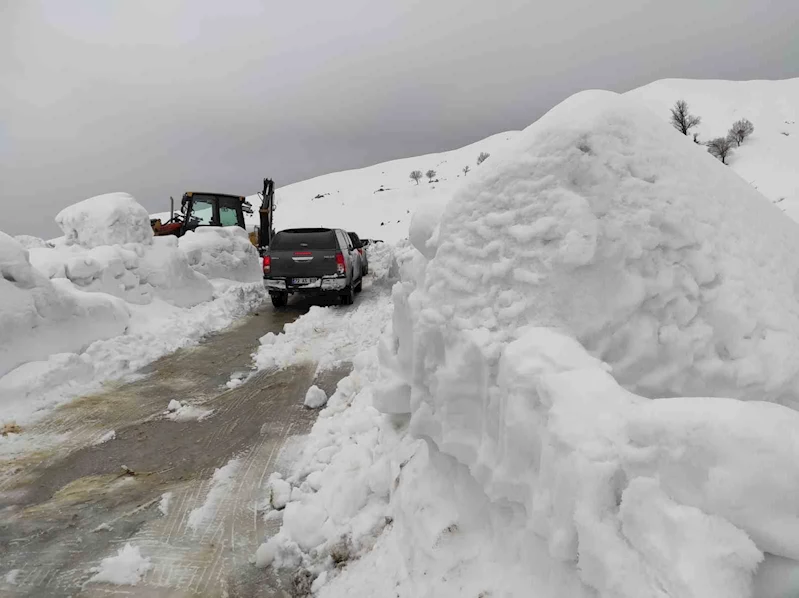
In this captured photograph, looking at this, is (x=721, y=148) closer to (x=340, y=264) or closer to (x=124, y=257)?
(x=340, y=264)

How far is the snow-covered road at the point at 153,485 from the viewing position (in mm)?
3035

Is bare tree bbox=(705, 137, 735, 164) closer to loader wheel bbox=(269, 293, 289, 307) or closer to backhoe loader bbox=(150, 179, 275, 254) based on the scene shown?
backhoe loader bbox=(150, 179, 275, 254)

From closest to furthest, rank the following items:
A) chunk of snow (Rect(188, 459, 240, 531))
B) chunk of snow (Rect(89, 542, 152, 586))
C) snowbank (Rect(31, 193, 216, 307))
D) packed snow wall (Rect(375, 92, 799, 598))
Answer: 1. packed snow wall (Rect(375, 92, 799, 598))
2. chunk of snow (Rect(89, 542, 152, 586))
3. chunk of snow (Rect(188, 459, 240, 531))
4. snowbank (Rect(31, 193, 216, 307))

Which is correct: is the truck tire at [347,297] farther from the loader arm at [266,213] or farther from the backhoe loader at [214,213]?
the loader arm at [266,213]

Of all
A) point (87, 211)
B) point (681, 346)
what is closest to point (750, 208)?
point (681, 346)

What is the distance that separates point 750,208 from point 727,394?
1.36 metres

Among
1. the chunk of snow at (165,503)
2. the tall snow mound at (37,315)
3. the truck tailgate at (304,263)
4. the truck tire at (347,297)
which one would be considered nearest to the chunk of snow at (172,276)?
the truck tailgate at (304,263)

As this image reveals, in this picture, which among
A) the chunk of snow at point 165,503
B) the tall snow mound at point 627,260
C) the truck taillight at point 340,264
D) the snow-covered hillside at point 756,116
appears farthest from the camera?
the snow-covered hillside at point 756,116

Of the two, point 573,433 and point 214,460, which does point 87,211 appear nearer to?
point 214,460

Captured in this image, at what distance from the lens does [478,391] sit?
250 centimetres

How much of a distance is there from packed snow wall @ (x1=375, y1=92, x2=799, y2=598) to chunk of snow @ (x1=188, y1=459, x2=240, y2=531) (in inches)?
63.7

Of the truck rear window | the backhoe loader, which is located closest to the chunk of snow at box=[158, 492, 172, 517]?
the truck rear window

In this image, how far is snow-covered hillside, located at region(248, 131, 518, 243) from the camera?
38.4 metres

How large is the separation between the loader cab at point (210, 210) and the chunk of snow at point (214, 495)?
13262 millimetres
